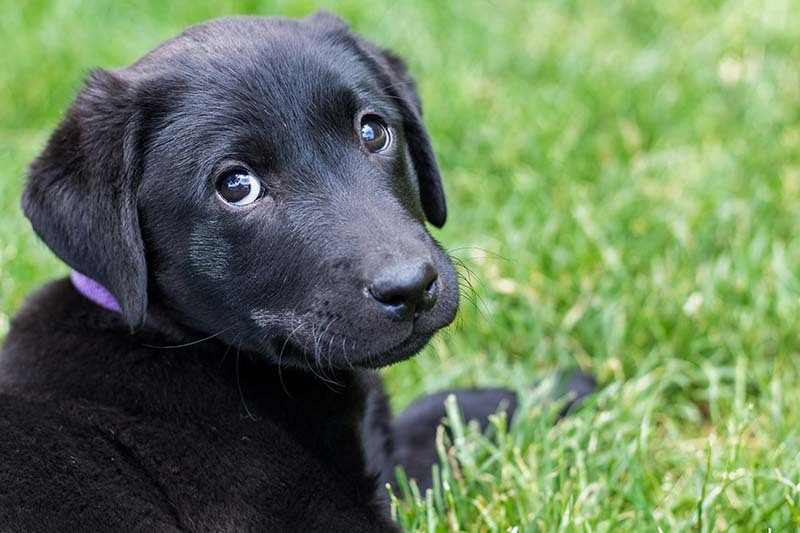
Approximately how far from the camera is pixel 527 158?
5.13 meters

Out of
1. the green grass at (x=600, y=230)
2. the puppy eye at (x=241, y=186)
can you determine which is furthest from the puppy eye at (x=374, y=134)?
the green grass at (x=600, y=230)

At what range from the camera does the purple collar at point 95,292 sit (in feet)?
9.56

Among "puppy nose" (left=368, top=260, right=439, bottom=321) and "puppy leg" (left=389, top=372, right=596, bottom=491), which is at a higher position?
"puppy nose" (left=368, top=260, right=439, bottom=321)

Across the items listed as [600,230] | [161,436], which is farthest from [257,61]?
[600,230]

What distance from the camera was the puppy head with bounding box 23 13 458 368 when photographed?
106 inches

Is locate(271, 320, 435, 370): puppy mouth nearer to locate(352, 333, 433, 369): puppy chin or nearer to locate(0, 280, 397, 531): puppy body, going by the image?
locate(352, 333, 433, 369): puppy chin

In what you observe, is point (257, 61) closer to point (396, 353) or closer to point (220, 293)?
point (220, 293)

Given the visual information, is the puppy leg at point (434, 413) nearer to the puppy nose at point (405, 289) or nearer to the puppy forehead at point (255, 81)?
the puppy nose at point (405, 289)

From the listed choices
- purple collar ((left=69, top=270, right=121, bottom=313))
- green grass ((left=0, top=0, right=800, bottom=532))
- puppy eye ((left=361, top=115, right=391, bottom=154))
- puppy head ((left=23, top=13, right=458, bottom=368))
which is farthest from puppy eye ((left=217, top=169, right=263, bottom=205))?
green grass ((left=0, top=0, right=800, bottom=532))

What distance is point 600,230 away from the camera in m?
4.44

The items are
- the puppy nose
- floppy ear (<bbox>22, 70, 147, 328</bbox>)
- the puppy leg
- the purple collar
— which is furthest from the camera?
the puppy leg

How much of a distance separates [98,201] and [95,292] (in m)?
0.31

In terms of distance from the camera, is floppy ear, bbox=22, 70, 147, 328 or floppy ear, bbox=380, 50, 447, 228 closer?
floppy ear, bbox=22, 70, 147, 328

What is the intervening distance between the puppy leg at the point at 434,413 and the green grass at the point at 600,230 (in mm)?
83
